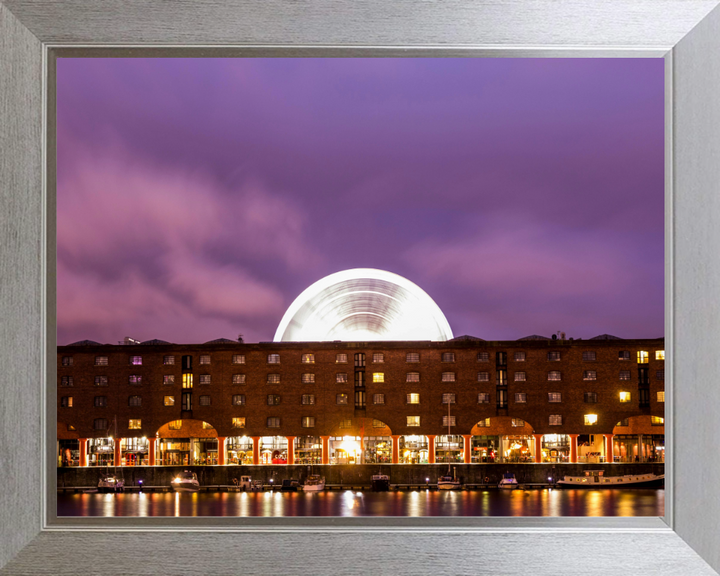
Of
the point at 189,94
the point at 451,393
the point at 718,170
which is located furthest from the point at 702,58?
the point at 451,393

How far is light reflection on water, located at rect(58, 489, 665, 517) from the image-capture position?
22297 mm

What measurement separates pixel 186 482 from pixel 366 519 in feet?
90.1

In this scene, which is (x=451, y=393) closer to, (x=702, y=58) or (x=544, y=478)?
(x=544, y=478)

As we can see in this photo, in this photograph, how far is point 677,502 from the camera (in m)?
1.93

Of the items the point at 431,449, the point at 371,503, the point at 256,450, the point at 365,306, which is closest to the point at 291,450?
the point at 256,450

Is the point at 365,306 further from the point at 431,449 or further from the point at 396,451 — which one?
the point at 431,449

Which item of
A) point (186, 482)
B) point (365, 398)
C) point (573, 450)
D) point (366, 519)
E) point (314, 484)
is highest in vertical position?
point (366, 519)

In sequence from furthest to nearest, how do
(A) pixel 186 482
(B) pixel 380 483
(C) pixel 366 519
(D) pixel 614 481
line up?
1. (A) pixel 186 482
2. (D) pixel 614 481
3. (B) pixel 380 483
4. (C) pixel 366 519

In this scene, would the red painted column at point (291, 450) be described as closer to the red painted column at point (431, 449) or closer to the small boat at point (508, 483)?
the red painted column at point (431, 449)

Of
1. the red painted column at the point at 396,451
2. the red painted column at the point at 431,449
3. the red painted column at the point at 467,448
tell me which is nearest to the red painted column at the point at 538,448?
the red painted column at the point at 467,448

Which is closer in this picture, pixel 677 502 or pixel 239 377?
pixel 677 502

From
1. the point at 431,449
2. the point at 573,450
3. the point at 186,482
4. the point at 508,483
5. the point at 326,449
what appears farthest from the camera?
the point at 573,450

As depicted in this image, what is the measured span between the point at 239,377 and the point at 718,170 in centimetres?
2630

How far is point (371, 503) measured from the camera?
2420 cm
